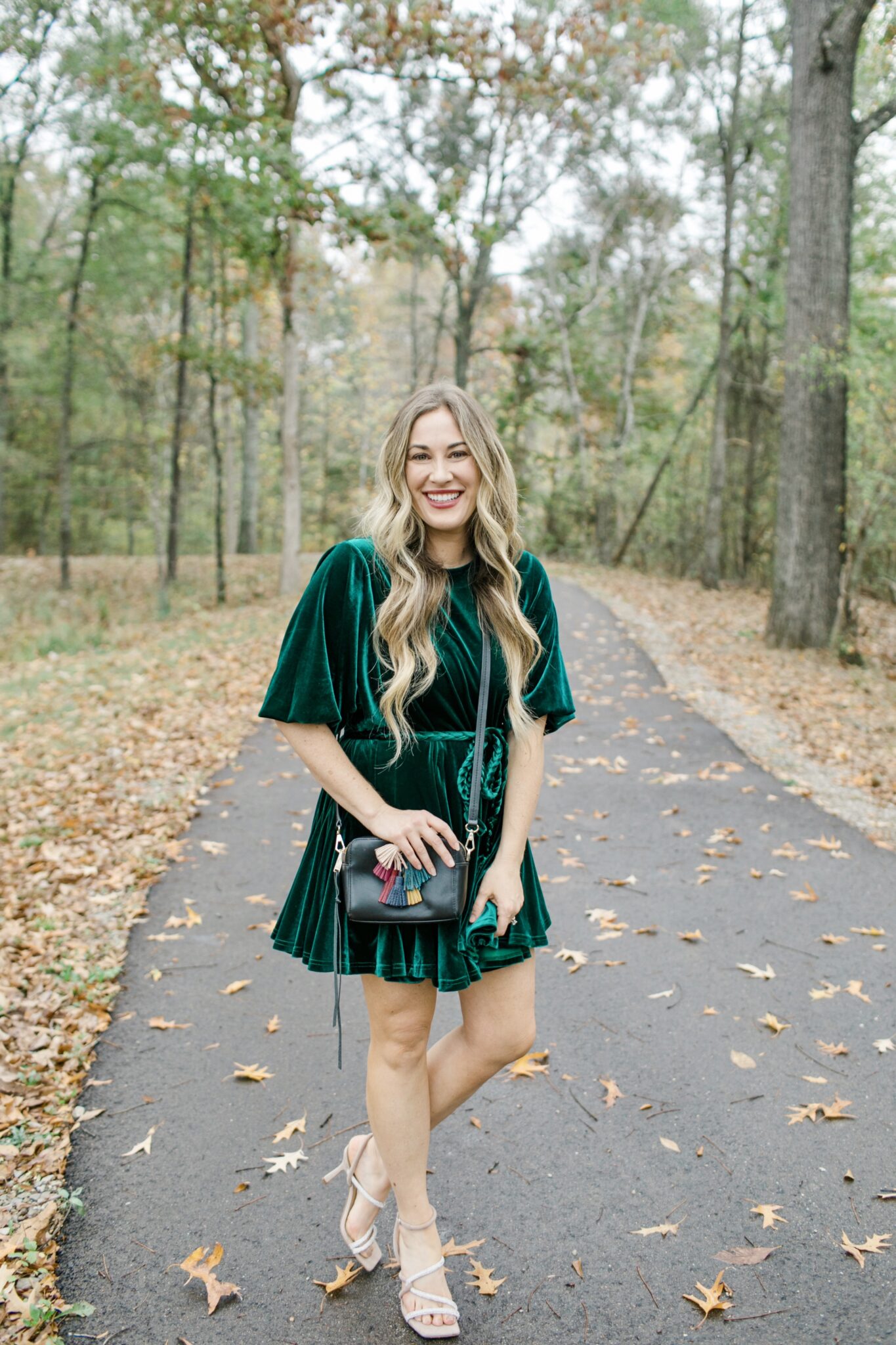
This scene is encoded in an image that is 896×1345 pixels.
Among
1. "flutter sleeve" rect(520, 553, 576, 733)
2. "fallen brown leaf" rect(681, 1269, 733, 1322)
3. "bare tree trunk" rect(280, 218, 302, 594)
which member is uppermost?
"bare tree trunk" rect(280, 218, 302, 594)

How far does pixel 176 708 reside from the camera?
30.7 ft

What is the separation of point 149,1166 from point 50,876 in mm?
2701

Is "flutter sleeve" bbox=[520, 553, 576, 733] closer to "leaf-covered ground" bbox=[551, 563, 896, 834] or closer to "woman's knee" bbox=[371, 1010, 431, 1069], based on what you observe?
"woman's knee" bbox=[371, 1010, 431, 1069]

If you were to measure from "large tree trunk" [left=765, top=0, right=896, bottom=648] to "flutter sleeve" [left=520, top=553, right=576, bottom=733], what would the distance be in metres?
9.97

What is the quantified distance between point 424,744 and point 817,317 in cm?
1142

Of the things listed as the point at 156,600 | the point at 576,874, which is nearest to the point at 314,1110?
the point at 576,874

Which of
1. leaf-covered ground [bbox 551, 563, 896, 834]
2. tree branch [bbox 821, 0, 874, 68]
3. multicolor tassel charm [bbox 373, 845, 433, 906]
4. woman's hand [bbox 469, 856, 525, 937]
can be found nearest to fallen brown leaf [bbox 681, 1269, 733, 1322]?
woman's hand [bbox 469, 856, 525, 937]

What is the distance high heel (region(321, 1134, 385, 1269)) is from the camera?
253 cm

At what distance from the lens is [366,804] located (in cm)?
217

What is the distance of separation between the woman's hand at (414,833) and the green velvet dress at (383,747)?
101mm

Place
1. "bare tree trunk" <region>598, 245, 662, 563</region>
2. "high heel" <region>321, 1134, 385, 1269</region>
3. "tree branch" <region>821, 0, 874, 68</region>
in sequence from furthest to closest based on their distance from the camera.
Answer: "bare tree trunk" <region>598, 245, 662, 563</region>, "tree branch" <region>821, 0, 874, 68</region>, "high heel" <region>321, 1134, 385, 1269</region>

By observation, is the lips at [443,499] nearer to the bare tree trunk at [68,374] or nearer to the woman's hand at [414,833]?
the woman's hand at [414,833]

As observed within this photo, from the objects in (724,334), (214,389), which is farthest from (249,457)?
(724,334)

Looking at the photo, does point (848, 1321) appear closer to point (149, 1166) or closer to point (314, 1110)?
point (314, 1110)
